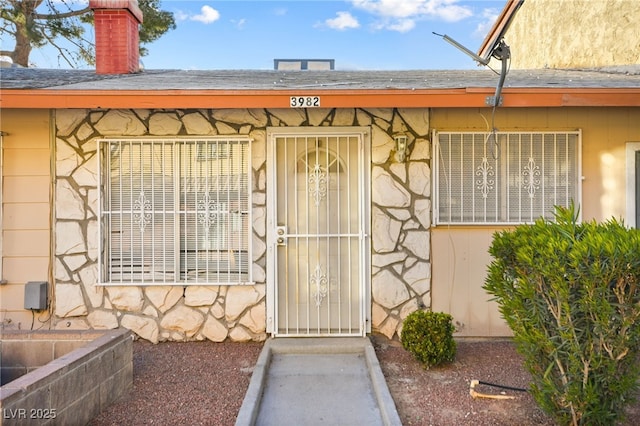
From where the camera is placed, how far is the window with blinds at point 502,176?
5.37 m

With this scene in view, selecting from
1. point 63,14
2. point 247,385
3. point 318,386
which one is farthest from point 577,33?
point 63,14

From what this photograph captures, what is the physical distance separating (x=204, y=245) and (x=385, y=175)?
2227mm

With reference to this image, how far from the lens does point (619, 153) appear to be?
5328 mm

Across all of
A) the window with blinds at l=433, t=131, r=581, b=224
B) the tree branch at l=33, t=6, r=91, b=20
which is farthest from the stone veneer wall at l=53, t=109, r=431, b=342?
the tree branch at l=33, t=6, r=91, b=20

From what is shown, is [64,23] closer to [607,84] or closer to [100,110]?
[100,110]

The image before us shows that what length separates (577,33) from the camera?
345 inches

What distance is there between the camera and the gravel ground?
358 centimetres

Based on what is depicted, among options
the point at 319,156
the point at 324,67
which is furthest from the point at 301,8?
the point at 319,156

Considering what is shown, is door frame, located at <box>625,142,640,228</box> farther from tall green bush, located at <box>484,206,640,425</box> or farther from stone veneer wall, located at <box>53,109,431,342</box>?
tall green bush, located at <box>484,206,640,425</box>

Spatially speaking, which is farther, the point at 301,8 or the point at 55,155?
the point at 301,8

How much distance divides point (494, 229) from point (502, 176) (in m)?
0.62

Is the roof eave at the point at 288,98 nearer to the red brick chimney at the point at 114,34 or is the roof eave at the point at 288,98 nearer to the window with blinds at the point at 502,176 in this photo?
the window with blinds at the point at 502,176

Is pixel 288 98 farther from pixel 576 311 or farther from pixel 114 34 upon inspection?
pixel 114 34

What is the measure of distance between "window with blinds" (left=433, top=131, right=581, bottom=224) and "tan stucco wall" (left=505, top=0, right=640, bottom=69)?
12.3 ft
